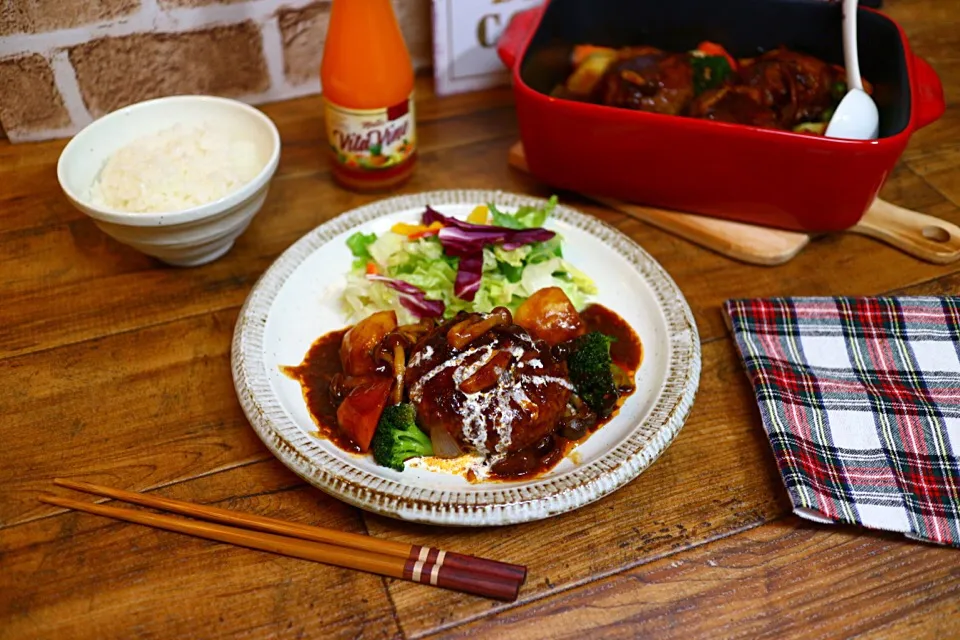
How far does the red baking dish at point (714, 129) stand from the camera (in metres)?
1.87

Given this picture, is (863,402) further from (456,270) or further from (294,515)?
(294,515)

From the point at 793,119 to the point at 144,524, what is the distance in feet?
5.99

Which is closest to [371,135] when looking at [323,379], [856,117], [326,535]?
[323,379]

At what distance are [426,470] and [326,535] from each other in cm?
22

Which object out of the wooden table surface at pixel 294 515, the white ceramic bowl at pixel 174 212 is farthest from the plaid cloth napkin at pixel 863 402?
the white ceramic bowl at pixel 174 212

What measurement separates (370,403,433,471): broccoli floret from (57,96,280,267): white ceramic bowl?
2.18ft

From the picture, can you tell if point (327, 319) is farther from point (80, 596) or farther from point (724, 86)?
point (724, 86)

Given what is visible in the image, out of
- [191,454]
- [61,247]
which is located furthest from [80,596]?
[61,247]

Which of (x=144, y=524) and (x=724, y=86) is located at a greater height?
(x=724, y=86)

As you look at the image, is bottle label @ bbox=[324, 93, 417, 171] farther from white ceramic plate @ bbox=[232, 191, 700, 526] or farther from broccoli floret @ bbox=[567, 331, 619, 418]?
broccoli floret @ bbox=[567, 331, 619, 418]

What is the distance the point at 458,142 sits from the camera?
251 cm

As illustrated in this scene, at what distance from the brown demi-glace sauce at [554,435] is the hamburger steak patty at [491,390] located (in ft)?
0.11

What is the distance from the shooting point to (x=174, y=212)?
1.77 m

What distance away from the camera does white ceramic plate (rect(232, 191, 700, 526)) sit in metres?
1.40
